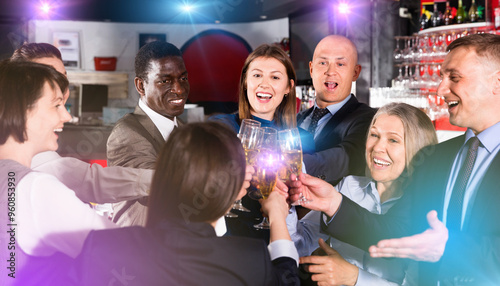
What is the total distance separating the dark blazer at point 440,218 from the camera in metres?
1.27

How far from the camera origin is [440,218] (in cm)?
148

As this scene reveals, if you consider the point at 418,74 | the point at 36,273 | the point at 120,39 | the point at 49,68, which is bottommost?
the point at 36,273

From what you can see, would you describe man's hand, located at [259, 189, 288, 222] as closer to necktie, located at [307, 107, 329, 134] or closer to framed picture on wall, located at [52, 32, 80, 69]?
necktie, located at [307, 107, 329, 134]

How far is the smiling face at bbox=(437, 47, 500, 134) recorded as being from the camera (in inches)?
56.1

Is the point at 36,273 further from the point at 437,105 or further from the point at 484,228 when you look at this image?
the point at 437,105

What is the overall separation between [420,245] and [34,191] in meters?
0.96

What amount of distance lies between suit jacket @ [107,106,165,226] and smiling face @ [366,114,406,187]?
0.78m

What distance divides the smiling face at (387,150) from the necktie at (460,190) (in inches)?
8.6

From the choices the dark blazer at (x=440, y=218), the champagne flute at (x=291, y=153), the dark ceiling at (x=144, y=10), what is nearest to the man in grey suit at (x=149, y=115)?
the champagne flute at (x=291, y=153)

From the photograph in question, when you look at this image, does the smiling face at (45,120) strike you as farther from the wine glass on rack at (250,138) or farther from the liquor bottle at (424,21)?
the liquor bottle at (424,21)

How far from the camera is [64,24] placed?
26.2 ft

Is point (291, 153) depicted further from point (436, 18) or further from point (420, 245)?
point (436, 18)

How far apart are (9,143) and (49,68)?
0.68 ft

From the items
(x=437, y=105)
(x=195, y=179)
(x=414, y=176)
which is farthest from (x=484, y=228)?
(x=437, y=105)
